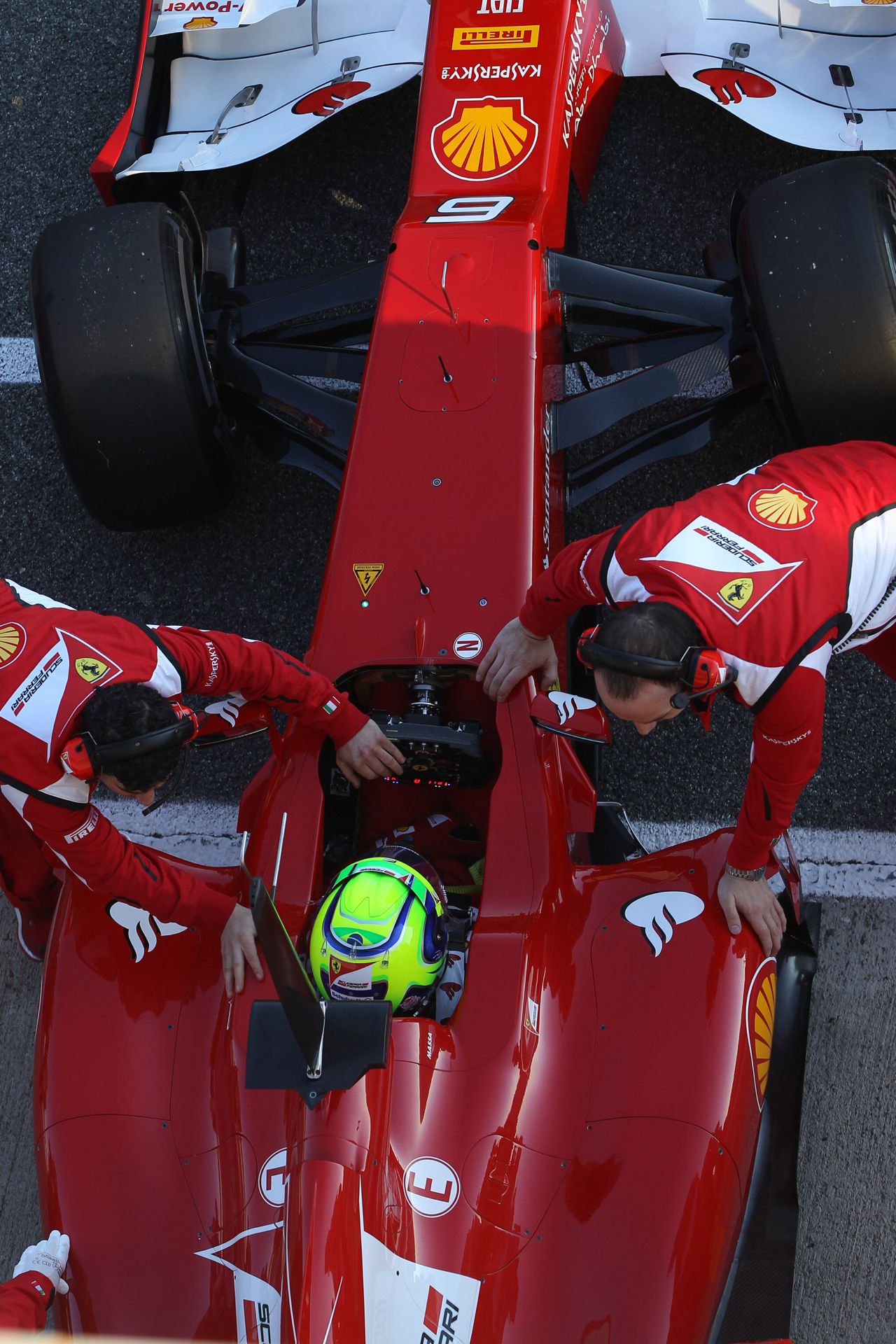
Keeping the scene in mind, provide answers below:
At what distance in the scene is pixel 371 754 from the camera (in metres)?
3.04

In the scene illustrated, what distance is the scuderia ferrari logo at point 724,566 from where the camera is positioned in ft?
8.23

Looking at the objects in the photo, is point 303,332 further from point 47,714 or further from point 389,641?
point 47,714

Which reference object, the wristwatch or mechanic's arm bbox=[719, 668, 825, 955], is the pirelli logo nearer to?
mechanic's arm bbox=[719, 668, 825, 955]

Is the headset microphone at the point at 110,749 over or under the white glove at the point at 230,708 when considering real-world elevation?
over

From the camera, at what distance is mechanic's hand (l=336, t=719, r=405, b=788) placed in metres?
3.04

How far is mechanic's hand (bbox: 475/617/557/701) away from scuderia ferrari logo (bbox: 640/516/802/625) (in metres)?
0.50

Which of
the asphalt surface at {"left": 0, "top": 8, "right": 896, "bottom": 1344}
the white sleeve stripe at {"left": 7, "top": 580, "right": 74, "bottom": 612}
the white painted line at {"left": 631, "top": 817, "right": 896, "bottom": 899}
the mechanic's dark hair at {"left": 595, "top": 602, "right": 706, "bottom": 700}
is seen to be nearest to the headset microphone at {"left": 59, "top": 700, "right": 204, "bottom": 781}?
the white sleeve stripe at {"left": 7, "top": 580, "right": 74, "bottom": 612}

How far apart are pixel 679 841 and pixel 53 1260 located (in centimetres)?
225

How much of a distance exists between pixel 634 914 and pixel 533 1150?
1.94 ft

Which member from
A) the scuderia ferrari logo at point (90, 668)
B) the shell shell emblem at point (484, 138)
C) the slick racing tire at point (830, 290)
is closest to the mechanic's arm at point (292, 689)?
the scuderia ferrari logo at point (90, 668)

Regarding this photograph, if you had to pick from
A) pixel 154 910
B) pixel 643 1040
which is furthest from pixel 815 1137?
pixel 154 910

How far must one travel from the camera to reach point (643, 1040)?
269 cm

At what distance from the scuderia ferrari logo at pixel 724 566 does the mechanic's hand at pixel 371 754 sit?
855mm

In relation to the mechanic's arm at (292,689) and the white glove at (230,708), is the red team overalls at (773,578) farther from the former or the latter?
the white glove at (230,708)
